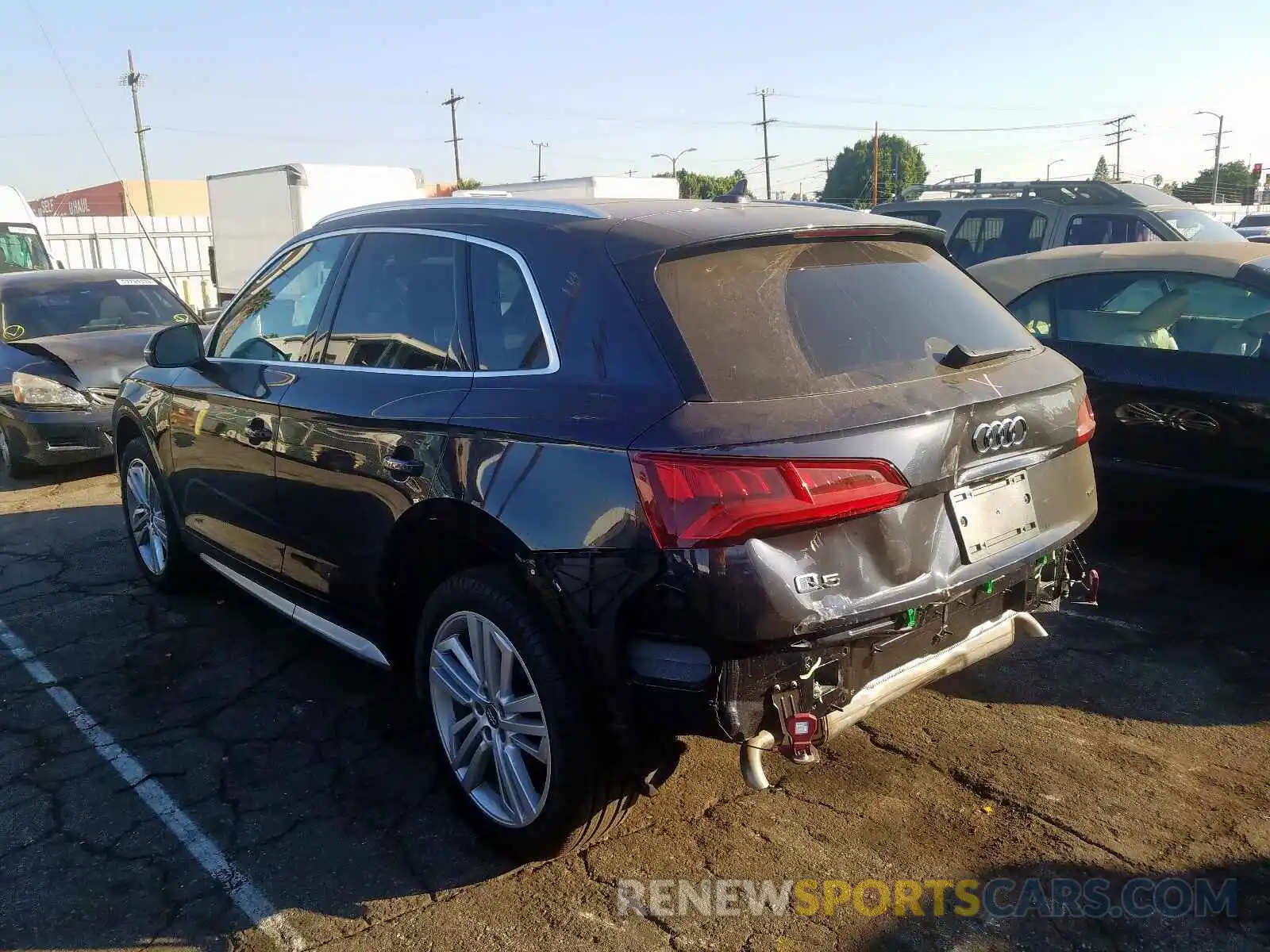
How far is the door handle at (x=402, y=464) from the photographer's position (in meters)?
3.12

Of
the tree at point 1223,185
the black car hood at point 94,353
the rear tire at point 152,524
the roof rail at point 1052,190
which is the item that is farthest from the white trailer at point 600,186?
the tree at point 1223,185

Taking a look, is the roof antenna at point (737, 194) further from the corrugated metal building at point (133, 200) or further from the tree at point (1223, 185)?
the corrugated metal building at point (133, 200)

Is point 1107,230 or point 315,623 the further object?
point 1107,230

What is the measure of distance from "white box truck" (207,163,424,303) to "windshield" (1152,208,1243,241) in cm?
1182

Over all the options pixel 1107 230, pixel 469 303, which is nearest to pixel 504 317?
pixel 469 303

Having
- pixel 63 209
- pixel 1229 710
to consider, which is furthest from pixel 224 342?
pixel 63 209

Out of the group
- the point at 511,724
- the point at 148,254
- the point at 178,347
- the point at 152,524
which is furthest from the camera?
the point at 148,254

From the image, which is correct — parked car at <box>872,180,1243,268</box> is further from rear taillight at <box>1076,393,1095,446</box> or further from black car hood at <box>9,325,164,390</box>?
black car hood at <box>9,325,164,390</box>

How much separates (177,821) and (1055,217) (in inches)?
368

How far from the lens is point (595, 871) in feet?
9.88

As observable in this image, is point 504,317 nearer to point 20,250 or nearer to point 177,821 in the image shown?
point 177,821

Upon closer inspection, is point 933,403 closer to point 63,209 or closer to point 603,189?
point 603,189

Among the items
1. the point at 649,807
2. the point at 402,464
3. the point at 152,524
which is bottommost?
the point at 649,807

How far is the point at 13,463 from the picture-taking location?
8.27m
